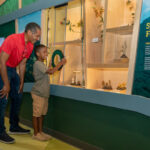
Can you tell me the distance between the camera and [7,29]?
4.36 metres

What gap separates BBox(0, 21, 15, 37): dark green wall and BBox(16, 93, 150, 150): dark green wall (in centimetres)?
177

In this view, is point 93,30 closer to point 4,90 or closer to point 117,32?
point 117,32

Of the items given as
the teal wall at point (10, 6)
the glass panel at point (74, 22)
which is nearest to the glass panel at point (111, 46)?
the glass panel at point (74, 22)

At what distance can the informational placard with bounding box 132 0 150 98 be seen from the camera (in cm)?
205

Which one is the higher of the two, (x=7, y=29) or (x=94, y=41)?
(x=7, y=29)

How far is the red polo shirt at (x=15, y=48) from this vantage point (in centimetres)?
274

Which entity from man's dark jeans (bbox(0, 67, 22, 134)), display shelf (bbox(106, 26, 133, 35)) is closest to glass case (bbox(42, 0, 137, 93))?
display shelf (bbox(106, 26, 133, 35))

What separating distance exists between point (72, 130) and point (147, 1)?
1937 millimetres

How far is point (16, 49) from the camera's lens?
9.34 feet

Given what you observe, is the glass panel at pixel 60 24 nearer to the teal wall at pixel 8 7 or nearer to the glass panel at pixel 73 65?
the glass panel at pixel 73 65

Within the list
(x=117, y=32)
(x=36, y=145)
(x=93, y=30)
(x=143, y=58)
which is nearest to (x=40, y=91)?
(x=36, y=145)

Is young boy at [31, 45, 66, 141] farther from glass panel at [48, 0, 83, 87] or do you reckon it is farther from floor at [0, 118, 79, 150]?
glass panel at [48, 0, 83, 87]

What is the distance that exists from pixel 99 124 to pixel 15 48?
149 centimetres

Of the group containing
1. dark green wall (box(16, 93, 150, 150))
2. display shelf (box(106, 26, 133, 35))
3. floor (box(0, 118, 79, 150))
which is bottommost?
floor (box(0, 118, 79, 150))
